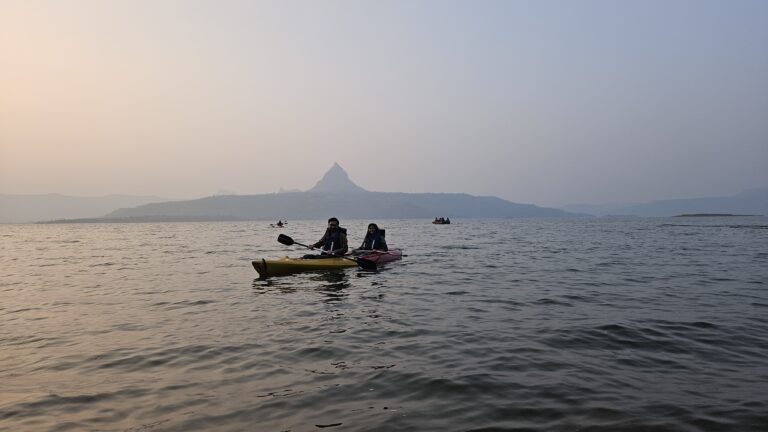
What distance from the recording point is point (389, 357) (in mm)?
7738

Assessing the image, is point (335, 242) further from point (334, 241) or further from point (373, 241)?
point (373, 241)

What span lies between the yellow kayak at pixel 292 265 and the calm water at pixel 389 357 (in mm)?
1993

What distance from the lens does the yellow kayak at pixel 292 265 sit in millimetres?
17672

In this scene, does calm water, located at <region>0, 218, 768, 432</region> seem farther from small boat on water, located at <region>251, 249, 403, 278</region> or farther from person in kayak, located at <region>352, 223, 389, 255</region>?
person in kayak, located at <region>352, 223, 389, 255</region>

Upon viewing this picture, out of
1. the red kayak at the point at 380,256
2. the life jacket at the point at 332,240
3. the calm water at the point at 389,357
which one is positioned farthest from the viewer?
the red kayak at the point at 380,256

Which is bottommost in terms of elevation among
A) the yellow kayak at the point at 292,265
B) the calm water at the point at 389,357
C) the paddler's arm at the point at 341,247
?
the calm water at the point at 389,357

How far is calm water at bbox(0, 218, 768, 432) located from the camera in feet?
17.6

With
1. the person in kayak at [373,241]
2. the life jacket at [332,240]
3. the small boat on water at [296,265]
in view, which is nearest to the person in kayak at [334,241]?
the life jacket at [332,240]

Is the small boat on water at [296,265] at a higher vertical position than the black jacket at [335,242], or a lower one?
lower

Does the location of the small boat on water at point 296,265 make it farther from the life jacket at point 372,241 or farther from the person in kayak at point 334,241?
the life jacket at point 372,241

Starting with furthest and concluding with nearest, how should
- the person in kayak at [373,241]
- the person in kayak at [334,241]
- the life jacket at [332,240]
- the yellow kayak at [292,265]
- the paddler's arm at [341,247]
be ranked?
1. the person in kayak at [373,241]
2. the life jacket at [332,240]
3. the person in kayak at [334,241]
4. the paddler's arm at [341,247]
5. the yellow kayak at [292,265]

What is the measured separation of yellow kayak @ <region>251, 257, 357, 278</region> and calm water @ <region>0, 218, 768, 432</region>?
78.5 inches

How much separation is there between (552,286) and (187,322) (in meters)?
11.3

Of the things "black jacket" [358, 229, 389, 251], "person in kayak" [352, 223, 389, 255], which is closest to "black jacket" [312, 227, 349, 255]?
"person in kayak" [352, 223, 389, 255]
